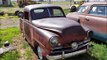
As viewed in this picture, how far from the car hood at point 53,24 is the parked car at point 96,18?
162cm

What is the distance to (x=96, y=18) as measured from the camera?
25.1ft

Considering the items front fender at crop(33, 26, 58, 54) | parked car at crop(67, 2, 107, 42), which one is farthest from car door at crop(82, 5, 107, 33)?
front fender at crop(33, 26, 58, 54)

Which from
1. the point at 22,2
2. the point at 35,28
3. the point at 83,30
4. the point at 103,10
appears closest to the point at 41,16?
the point at 35,28

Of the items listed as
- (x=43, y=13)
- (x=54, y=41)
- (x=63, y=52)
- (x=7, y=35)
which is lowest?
(x=7, y=35)

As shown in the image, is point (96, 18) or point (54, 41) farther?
point (96, 18)

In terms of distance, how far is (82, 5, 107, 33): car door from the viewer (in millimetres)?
7254

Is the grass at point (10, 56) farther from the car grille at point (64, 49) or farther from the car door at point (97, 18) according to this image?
the car door at point (97, 18)

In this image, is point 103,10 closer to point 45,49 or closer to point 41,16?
point 41,16

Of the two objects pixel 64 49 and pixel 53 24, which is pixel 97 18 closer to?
pixel 53 24

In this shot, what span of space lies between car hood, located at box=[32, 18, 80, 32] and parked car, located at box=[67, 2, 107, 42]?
1624 mm

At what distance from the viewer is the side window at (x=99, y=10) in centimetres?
750

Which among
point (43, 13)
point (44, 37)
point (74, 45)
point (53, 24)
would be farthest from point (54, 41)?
point (43, 13)

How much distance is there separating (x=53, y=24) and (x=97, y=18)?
2318mm

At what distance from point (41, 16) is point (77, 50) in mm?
2189
